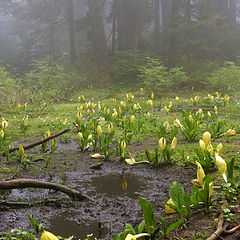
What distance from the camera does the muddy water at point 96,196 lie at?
2008 mm

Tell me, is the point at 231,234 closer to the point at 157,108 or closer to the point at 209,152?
the point at 209,152

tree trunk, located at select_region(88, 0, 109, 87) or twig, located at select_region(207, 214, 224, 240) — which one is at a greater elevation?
tree trunk, located at select_region(88, 0, 109, 87)

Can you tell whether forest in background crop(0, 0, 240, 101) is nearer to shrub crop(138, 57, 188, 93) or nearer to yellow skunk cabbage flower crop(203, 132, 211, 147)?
shrub crop(138, 57, 188, 93)

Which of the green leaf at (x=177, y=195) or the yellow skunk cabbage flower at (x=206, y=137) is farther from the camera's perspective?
the yellow skunk cabbage flower at (x=206, y=137)

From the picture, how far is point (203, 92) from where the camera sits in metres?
13.2

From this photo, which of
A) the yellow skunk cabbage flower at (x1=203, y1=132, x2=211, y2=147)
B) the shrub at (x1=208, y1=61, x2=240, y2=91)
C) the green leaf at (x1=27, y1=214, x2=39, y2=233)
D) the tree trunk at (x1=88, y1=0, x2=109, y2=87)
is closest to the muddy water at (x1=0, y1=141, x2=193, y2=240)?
the green leaf at (x1=27, y1=214, x2=39, y2=233)

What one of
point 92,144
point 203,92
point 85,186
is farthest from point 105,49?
point 85,186

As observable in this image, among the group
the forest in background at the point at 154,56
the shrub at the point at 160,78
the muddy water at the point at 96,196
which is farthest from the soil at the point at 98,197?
the forest in background at the point at 154,56

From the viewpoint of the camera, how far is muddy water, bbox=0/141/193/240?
201 cm

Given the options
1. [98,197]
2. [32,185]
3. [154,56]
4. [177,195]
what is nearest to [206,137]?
[177,195]

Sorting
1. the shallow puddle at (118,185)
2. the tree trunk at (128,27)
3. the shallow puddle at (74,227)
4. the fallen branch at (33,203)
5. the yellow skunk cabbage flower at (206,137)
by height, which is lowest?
the shallow puddle at (118,185)

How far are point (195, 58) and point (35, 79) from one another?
941 cm

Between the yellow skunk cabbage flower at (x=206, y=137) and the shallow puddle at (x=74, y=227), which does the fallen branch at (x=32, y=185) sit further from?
the yellow skunk cabbage flower at (x=206, y=137)

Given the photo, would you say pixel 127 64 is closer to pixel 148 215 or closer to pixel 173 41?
pixel 173 41
